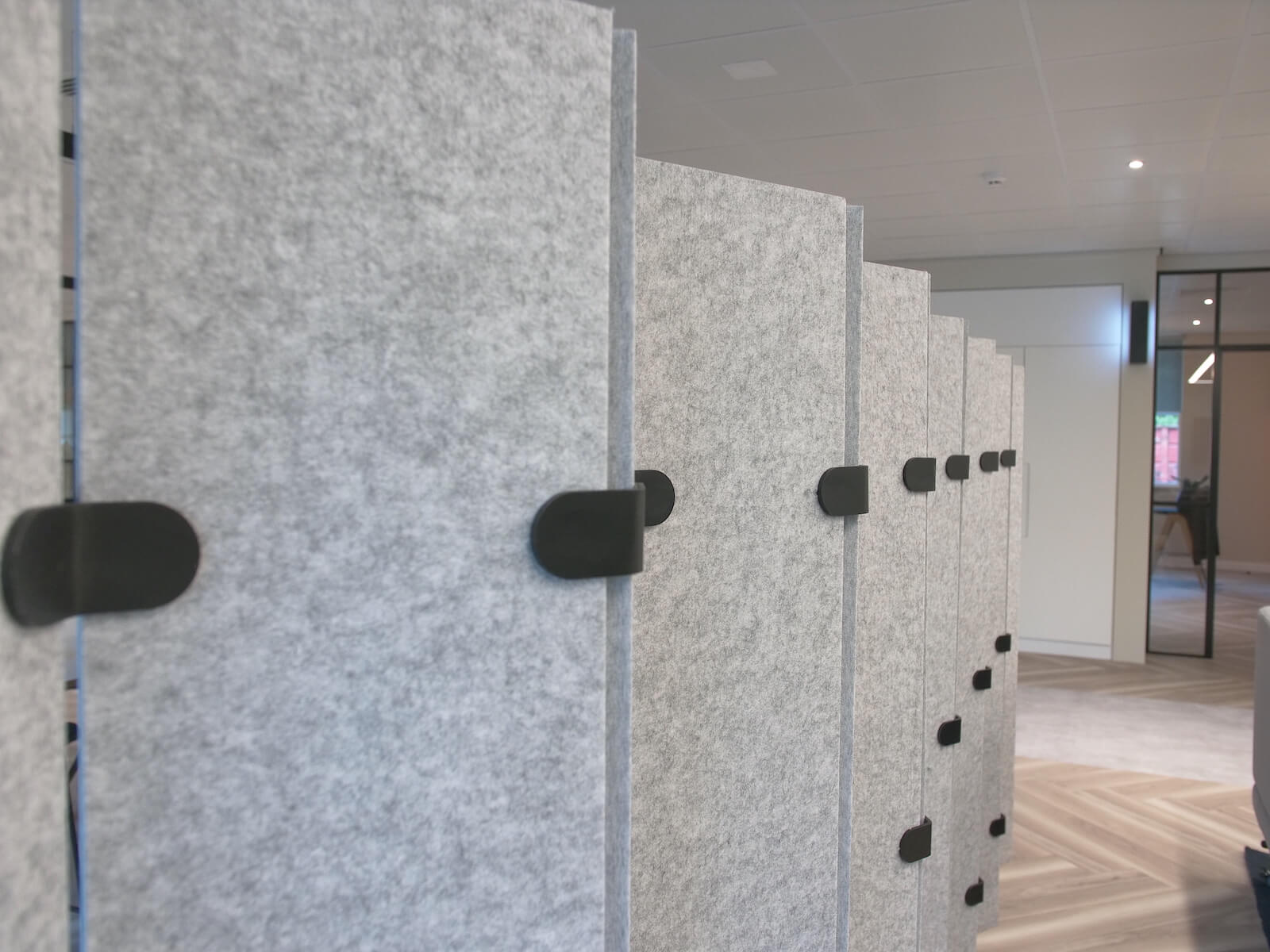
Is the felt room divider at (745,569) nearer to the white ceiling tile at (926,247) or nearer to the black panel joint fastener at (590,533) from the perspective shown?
the black panel joint fastener at (590,533)

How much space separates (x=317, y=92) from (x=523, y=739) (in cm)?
41

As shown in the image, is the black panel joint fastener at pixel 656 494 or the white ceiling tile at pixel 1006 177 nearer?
the black panel joint fastener at pixel 656 494

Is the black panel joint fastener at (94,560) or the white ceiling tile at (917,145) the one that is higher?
the white ceiling tile at (917,145)

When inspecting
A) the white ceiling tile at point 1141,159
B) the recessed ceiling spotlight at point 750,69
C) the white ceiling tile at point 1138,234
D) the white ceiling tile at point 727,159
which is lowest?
the white ceiling tile at point 1141,159

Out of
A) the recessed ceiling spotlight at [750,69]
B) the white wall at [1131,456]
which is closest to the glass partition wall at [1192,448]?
the white wall at [1131,456]

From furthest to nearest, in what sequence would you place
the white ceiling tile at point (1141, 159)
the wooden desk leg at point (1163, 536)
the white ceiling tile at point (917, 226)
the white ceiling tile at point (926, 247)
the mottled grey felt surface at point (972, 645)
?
the wooden desk leg at point (1163, 536) < the white ceiling tile at point (926, 247) < the white ceiling tile at point (917, 226) < the white ceiling tile at point (1141, 159) < the mottled grey felt surface at point (972, 645)

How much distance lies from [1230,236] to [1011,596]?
12.6 ft

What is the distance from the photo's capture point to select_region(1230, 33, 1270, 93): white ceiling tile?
2.69 m

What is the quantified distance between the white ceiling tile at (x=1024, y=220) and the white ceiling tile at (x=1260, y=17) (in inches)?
81.8

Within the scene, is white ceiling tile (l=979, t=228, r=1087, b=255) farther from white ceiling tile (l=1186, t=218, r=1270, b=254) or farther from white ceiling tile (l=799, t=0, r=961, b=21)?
white ceiling tile (l=799, t=0, r=961, b=21)

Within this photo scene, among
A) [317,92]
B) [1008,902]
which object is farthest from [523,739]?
[1008,902]

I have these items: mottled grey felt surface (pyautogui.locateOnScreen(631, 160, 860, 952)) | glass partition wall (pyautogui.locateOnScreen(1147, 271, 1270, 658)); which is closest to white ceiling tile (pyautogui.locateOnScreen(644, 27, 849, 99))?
mottled grey felt surface (pyautogui.locateOnScreen(631, 160, 860, 952))

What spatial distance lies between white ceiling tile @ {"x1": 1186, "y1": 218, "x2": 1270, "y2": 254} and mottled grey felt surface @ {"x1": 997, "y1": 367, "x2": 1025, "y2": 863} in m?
3.09

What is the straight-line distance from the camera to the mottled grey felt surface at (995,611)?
234cm
